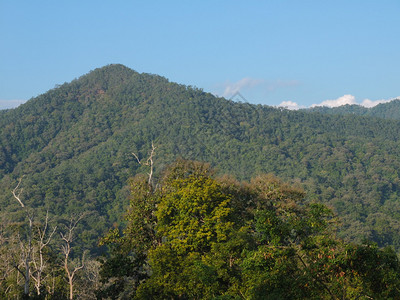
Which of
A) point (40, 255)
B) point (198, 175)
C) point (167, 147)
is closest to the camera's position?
point (40, 255)

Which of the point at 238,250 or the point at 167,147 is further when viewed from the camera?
the point at 167,147

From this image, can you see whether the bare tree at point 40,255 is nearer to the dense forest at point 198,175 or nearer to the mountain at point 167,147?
the dense forest at point 198,175

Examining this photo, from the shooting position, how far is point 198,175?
25.1 metres

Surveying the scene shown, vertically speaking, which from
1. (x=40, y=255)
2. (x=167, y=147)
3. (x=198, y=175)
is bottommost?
(x=40, y=255)

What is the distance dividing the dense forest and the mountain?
415mm

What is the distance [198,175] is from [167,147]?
88.2 m

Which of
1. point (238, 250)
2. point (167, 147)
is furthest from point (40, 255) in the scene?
point (167, 147)

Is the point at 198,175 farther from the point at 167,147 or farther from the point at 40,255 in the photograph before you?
the point at 167,147

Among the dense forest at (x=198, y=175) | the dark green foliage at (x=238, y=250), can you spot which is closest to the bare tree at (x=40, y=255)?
the dense forest at (x=198, y=175)

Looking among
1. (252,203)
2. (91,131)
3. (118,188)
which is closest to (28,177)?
(118,188)

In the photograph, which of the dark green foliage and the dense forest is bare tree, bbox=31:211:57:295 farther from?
the dark green foliage

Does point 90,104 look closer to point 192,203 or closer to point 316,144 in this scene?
point 316,144

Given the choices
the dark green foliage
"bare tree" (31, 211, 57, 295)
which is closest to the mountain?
the dark green foliage

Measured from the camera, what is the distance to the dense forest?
50.8 ft
